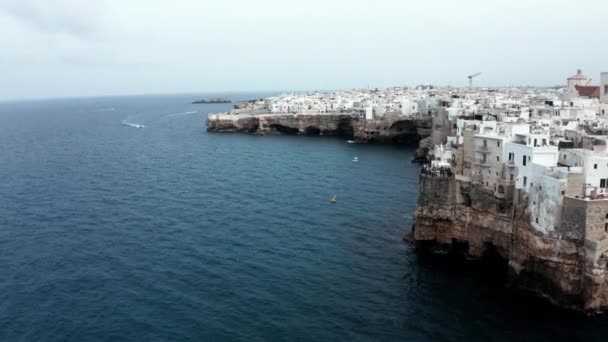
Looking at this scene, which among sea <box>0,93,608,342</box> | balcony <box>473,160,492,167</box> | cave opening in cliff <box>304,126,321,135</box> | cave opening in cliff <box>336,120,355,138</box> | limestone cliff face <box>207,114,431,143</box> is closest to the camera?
sea <box>0,93,608,342</box>

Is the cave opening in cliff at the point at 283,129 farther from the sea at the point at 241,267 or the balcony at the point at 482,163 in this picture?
the balcony at the point at 482,163

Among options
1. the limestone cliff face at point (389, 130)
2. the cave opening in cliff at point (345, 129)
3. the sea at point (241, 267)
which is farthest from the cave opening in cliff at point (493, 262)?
the cave opening in cliff at point (345, 129)

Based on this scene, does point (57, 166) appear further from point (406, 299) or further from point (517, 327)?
point (517, 327)

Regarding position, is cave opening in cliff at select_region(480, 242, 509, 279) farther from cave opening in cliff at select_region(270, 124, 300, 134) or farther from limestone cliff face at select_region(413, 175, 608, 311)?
cave opening in cliff at select_region(270, 124, 300, 134)

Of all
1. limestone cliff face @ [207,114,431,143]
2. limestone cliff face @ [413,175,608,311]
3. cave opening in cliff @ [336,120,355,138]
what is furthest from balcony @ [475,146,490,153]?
cave opening in cliff @ [336,120,355,138]

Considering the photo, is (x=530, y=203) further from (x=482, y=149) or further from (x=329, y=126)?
(x=329, y=126)

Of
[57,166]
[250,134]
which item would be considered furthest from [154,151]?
[250,134]
